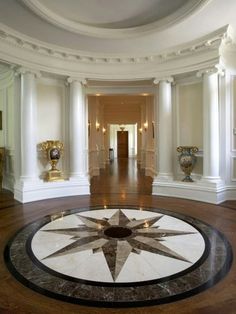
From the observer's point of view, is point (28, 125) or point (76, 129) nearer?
point (28, 125)

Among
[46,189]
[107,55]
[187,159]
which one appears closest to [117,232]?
[46,189]

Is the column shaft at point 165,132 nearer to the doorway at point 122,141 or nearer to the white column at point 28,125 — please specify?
the white column at point 28,125

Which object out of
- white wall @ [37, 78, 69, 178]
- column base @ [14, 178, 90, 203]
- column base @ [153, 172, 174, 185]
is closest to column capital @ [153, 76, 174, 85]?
column base @ [153, 172, 174, 185]

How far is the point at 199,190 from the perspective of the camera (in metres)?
5.18

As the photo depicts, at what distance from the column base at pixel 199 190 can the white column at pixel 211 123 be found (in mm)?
165

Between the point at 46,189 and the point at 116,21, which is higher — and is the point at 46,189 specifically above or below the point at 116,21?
below

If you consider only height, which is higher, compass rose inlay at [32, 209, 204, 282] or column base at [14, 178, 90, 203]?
column base at [14, 178, 90, 203]

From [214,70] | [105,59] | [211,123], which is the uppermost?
[105,59]

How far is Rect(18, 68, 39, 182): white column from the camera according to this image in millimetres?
5250

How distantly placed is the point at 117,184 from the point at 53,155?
7.77ft

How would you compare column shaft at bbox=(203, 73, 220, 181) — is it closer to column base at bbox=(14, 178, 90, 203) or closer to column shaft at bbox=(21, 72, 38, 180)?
column base at bbox=(14, 178, 90, 203)

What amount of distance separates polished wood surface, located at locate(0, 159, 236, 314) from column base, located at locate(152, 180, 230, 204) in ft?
0.79

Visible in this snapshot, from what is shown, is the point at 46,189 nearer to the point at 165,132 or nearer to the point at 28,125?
the point at 28,125

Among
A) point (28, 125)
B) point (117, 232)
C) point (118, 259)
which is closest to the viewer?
point (118, 259)
